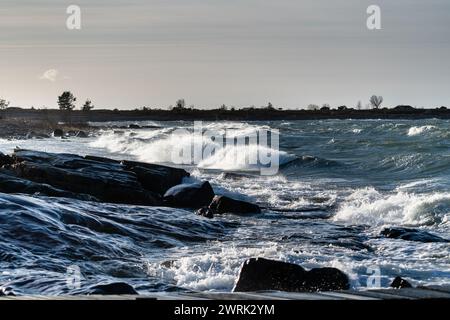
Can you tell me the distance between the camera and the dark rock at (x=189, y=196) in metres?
17.4

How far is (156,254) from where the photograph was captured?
10.7 metres

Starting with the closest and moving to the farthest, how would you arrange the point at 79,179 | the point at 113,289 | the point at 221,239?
the point at 113,289
the point at 221,239
the point at 79,179

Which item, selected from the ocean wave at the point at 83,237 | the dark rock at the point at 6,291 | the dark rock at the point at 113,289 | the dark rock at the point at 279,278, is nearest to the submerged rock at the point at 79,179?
the ocean wave at the point at 83,237

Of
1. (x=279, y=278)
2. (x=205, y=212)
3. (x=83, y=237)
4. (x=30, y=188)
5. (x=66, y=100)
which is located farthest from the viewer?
(x=66, y=100)

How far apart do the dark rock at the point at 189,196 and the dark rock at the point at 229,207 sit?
39.9 inches

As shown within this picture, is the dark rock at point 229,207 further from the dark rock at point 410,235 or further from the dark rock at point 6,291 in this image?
the dark rock at point 6,291

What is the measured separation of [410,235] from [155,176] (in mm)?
8427

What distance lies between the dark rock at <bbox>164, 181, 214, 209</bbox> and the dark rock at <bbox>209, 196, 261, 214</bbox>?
1.01m

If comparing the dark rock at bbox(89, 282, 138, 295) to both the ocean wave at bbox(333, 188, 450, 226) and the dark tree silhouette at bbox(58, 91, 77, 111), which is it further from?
the dark tree silhouette at bbox(58, 91, 77, 111)

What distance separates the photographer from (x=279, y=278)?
7910mm

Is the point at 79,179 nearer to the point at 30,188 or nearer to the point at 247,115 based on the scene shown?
the point at 30,188

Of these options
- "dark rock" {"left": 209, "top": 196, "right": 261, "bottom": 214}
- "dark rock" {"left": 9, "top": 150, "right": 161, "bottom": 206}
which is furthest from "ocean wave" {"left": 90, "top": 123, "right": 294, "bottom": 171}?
"dark rock" {"left": 209, "top": 196, "right": 261, "bottom": 214}

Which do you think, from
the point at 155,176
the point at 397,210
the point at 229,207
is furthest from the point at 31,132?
the point at 397,210

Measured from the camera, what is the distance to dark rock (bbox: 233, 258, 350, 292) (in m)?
7.86
